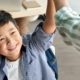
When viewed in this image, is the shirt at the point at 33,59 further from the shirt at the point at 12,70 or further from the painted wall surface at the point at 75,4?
the painted wall surface at the point at 75,4

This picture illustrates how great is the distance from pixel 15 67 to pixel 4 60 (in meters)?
0.05

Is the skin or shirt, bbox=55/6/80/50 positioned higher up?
shirt, bbox=55/6/80/50

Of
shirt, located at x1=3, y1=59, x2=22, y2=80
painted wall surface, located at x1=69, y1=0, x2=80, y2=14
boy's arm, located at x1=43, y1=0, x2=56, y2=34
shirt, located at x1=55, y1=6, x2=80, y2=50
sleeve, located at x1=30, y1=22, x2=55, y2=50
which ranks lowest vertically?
painted wall surface, located at x1=69, y1=0, x2=80, y2=14

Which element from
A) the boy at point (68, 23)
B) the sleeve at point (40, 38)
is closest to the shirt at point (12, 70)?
the sleeve at point (40, 38)

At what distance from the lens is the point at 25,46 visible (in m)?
0.99

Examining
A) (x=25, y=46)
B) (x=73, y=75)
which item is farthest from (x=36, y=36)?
(x=73, y=75)

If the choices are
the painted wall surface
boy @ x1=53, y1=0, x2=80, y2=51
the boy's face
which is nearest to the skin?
the boy's face

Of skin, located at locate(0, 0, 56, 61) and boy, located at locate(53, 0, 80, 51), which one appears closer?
boy, located at locate(53, 0, 80, 51)

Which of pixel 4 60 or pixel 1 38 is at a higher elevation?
pixel 1 38

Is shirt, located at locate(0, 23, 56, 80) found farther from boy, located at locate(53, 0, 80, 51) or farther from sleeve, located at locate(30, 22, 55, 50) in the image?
boy, located at locate(53, 0, 80, 51)

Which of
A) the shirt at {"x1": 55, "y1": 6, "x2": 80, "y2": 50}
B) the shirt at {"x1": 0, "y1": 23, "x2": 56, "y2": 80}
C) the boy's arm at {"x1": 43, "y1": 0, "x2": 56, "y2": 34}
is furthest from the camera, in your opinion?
the shirt at {"x1": 0, "y1": 23, "x2": 56, "y2": 80}

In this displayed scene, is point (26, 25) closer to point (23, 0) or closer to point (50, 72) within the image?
point (23, 0)

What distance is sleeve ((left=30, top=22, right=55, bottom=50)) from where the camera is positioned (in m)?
0.92

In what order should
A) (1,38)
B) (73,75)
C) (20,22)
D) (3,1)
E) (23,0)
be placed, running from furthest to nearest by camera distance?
(73,75) → (20,22) → (23,0) → (3,1) → (1,38)
